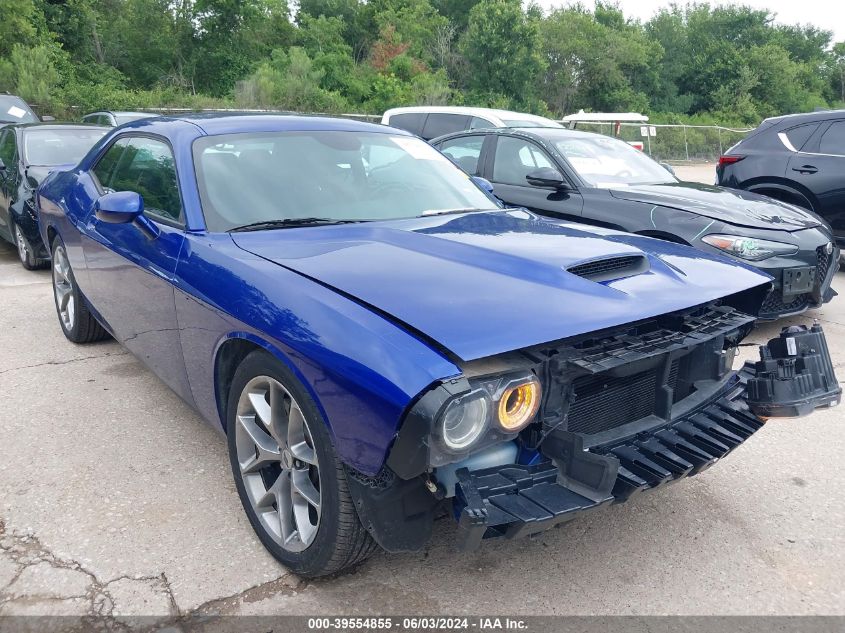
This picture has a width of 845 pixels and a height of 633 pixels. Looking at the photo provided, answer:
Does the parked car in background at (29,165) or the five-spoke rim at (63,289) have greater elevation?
the parked car in background at (29,165)

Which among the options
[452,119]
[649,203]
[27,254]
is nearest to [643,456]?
[649,203]

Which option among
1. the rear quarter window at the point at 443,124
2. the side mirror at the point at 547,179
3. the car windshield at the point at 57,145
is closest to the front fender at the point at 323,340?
the side mirror at the point at 547,179

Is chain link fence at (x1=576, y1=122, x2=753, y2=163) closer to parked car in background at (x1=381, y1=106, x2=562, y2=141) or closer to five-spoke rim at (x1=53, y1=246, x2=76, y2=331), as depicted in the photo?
parked car in background at (x1=381, y1=106, x2=562, y2=141)

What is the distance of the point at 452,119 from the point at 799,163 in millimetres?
4745

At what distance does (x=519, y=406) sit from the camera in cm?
212

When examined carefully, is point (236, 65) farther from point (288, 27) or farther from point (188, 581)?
point (188, 581)

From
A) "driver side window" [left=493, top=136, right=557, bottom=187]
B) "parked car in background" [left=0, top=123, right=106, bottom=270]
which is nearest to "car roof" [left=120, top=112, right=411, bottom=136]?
"driver side window" [left=493, top=136, right=557, bottom=187]

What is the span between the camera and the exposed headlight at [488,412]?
1.95 m

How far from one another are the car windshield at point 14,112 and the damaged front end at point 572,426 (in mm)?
11947

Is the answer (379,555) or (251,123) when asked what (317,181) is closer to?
(251,123)

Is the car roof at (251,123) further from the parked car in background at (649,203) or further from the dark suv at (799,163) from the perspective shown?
the dark suv at (799,163)

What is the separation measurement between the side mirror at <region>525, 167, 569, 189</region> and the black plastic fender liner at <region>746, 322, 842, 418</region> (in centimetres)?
330

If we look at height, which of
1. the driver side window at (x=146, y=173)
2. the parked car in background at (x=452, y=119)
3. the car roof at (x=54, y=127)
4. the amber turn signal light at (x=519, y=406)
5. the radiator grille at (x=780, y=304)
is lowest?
the radiator grille at (x=780, y=304)

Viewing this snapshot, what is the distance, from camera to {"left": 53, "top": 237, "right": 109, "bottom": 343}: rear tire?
4.73m
